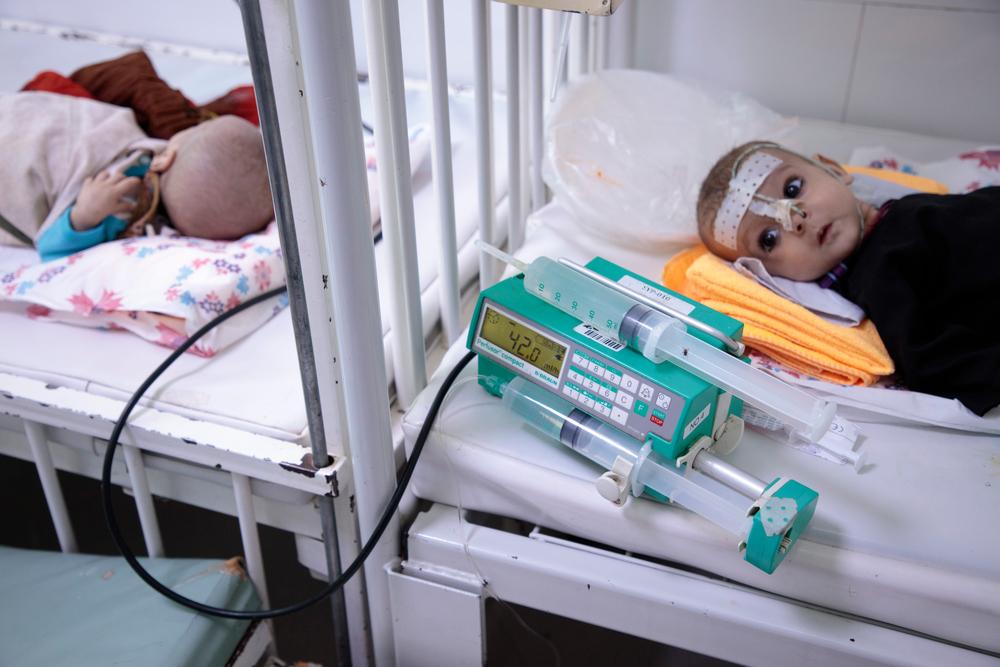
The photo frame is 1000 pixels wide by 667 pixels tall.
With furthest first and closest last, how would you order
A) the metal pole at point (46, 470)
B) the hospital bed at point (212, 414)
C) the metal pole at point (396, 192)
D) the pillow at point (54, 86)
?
the pillow at point (54, 86)
the metal pole at point (46, 470)
the hospital bed at point (212, 414)
the metal pole at point (396, 192)

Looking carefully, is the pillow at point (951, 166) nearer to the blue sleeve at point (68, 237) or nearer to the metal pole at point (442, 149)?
the metal pole at point (442, 149)

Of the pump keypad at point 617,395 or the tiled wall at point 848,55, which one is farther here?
the tiled wall at point 848,55

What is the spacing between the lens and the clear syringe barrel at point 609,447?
0.76 metres

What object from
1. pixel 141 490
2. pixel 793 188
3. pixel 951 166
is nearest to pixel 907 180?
pixel 951 166

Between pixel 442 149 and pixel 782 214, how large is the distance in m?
0.45

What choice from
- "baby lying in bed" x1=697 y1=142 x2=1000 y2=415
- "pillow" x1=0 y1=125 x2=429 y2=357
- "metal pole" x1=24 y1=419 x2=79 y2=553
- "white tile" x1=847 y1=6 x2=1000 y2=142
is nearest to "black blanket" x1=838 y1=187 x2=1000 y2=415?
"baby lying in bed" x1=697 y1=142 x2=1000 y2=415

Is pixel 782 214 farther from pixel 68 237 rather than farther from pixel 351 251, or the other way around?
pixel 68 237

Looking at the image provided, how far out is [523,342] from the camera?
858 mm

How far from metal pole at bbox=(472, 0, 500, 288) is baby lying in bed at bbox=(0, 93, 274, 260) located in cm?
37

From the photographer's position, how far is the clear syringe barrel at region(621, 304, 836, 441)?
75cm

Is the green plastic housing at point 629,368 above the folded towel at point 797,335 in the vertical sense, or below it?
above

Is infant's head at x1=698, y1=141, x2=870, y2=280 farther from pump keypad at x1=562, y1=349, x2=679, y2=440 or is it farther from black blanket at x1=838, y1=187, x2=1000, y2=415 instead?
pump keypad at x1=562, y1=349, x2=679, y2=440

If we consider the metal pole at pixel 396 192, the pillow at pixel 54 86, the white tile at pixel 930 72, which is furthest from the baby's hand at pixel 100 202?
the white tile at pixel 930 72

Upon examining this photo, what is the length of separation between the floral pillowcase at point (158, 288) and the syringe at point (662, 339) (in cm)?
39
